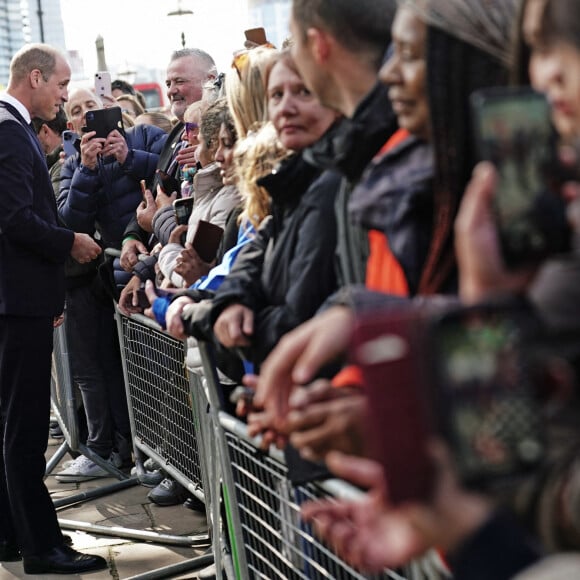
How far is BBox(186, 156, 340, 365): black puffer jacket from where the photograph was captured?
2682mm

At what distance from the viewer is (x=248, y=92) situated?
382 centimetres

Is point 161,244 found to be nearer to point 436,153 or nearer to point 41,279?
point 41,279

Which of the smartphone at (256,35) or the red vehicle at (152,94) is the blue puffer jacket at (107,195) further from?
the red vehicle at (152,94)

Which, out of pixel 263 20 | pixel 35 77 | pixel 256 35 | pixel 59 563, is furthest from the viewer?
pixel 263 20

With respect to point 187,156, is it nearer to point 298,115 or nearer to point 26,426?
point 26,426

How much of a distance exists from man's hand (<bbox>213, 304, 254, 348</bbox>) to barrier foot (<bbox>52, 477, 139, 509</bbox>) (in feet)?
11.8

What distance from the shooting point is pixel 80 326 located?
268 inches

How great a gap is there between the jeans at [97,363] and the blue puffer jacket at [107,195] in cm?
33

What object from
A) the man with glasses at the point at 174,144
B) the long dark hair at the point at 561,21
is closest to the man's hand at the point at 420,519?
the long dark hair at the point at 561,21

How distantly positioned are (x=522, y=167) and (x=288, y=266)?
1.76 meters

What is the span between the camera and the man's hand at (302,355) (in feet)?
5.15

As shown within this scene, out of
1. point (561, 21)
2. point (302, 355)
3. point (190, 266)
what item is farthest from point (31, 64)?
point (561, 21)

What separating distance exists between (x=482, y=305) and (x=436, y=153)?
0.92 m

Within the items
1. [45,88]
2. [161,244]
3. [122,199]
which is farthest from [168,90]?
[161,244]
